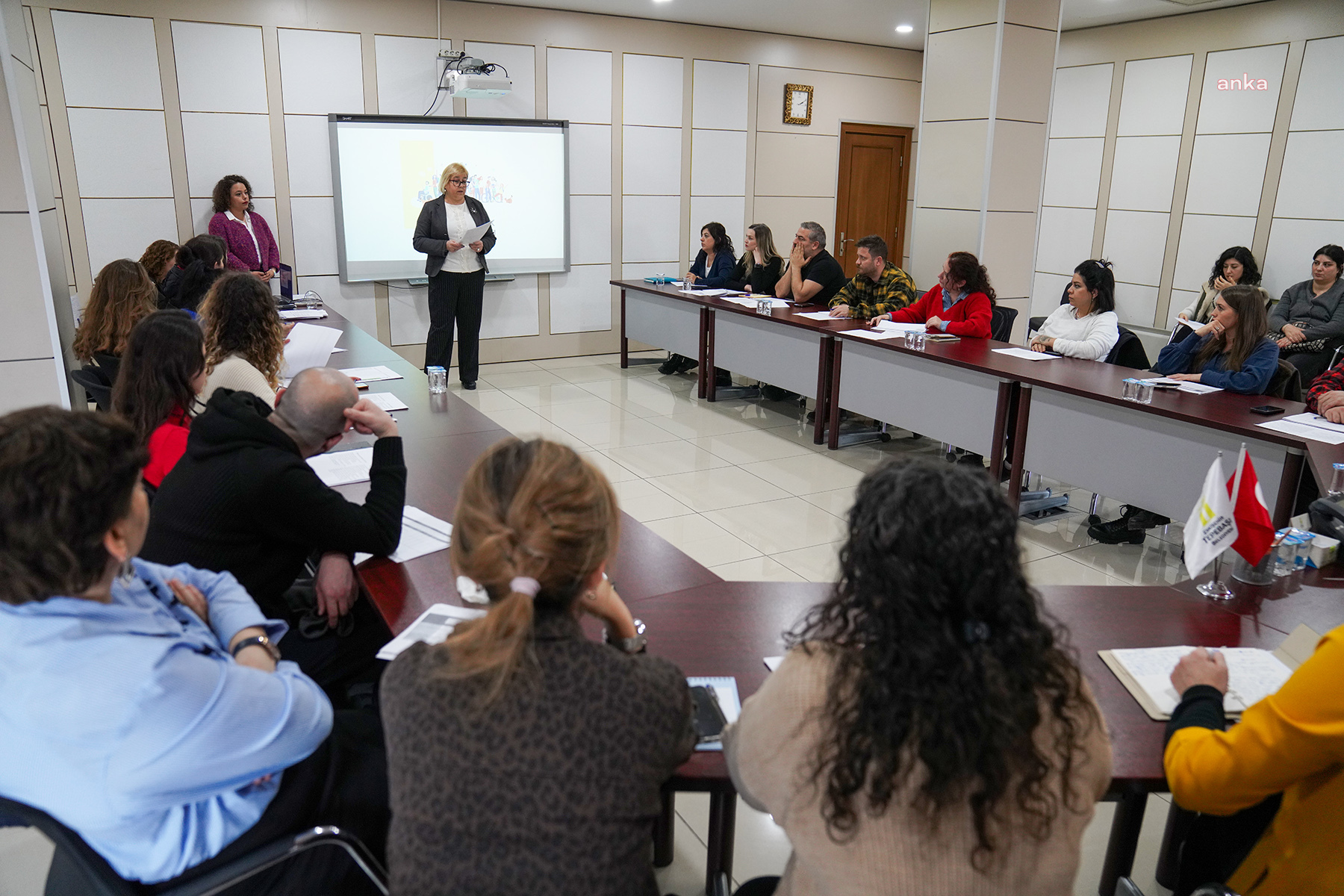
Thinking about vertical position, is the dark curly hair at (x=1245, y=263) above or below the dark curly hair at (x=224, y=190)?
below

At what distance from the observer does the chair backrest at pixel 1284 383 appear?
3838 mm

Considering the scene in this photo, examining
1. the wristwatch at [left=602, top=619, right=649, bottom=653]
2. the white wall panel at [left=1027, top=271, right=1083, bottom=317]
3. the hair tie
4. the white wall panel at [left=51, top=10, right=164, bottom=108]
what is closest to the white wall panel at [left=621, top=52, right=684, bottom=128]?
the white wall panel at [left=51, top=10, right=164, bottom=108]

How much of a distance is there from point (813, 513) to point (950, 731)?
3.52m

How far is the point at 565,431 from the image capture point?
583cm

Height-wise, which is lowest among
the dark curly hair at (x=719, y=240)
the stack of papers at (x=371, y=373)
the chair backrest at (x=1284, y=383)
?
the stack of papers at (x=371, y=373)

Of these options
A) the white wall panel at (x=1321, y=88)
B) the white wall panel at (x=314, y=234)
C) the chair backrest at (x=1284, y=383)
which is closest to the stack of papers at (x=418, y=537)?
the chair backrest at (x=1284, y=383)

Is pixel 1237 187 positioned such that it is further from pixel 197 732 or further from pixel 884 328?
pixel 197 732

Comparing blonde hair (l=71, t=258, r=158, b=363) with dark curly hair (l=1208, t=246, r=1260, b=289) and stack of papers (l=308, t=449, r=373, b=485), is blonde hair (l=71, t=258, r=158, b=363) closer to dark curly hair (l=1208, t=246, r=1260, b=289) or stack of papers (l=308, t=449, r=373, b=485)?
stack of papers (l=308, t=449, r=373, b=485)

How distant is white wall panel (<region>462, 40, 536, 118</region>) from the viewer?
7.27 meters

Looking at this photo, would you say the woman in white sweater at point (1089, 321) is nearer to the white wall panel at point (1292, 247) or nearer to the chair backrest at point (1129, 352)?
the chair backrest at point (1129, 352)

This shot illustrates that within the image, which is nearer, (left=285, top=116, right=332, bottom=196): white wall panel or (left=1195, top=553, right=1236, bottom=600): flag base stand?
(left=1195, top=553, right=1236, bottom=600): flag base stand

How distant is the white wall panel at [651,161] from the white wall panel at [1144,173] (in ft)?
13.0

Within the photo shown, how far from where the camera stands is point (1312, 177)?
6641 millimetres

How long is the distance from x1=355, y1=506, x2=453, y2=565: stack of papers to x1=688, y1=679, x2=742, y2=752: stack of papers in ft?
2.46
